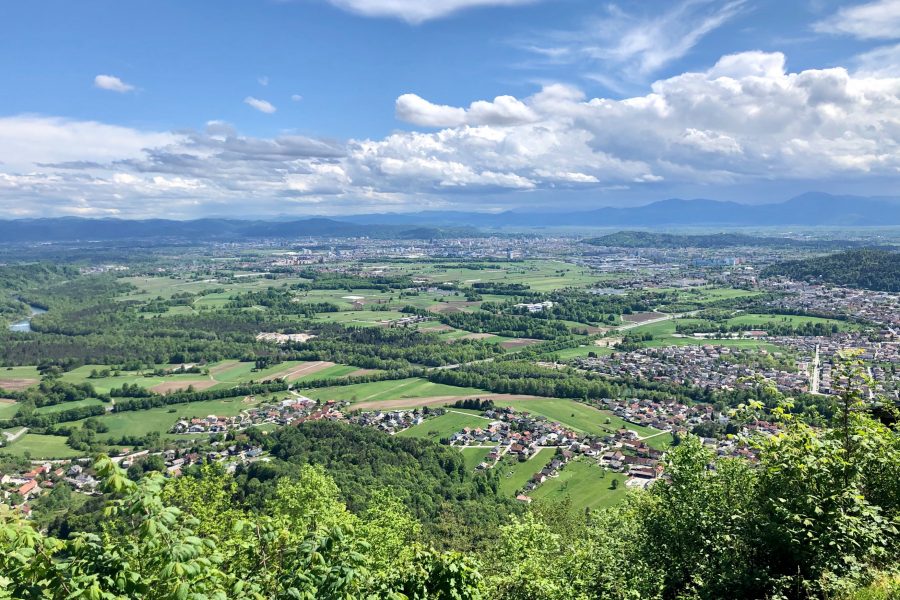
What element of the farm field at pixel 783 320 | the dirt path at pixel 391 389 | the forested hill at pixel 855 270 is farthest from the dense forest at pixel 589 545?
the forested hill at pixel 855 270

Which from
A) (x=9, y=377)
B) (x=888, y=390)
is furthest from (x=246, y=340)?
(x=888, y=390)

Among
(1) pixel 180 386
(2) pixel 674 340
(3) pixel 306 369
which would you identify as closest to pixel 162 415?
(1) pixel 180 386

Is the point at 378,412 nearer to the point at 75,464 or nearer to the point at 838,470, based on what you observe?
the point at 75,464

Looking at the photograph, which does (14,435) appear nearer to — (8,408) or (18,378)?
(8,408)

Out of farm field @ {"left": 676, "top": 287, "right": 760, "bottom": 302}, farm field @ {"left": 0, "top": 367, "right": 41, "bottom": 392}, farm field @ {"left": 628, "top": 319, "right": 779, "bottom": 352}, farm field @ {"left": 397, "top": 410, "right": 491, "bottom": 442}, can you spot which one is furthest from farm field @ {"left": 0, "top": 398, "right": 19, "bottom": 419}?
farm field @ {"left": 676, "top": 287, "right": 760, "bottom": 302}

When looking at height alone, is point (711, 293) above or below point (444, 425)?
above

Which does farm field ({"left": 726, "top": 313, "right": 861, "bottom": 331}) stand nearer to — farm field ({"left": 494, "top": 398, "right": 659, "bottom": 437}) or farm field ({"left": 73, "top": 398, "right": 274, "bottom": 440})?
farm field ({"left": 494, "top": 398, "right": 659, "bottom": 437})
